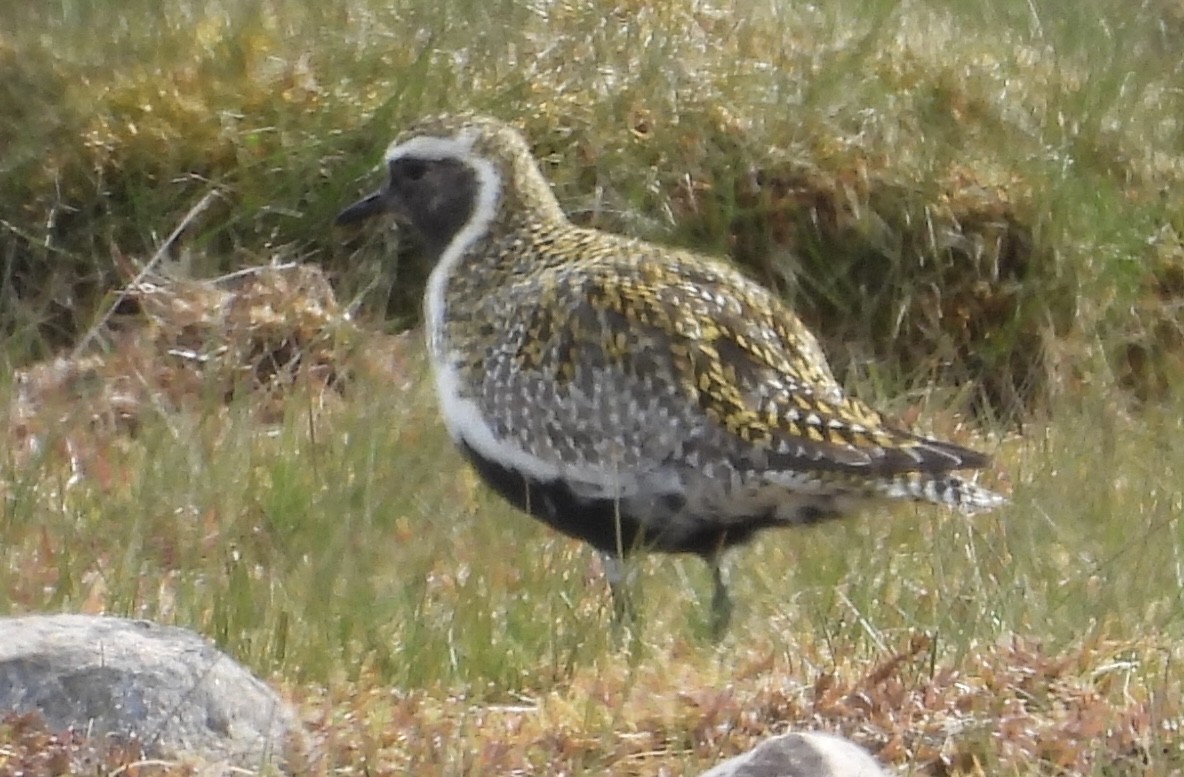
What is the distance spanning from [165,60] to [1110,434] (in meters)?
3.62

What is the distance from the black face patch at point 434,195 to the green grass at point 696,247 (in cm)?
57

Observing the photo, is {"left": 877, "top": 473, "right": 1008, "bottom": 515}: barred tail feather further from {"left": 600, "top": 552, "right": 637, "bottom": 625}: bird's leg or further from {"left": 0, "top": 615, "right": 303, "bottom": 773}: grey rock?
{"left": 0, "top": 615, "right": 303, "bottom": 773}: grey rock

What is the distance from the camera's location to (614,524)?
4863mm

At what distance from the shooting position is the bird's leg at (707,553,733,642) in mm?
4559

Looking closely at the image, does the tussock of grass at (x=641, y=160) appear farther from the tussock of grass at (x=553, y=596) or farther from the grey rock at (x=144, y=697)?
the grey rock at (x=144, y=697)

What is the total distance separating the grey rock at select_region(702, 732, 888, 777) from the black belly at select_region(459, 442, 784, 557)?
5.80 feet

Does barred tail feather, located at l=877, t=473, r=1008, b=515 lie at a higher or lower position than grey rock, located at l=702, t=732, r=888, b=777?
lower

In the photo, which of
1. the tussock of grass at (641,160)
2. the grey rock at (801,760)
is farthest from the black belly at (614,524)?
the tussock of grass at (641,160)

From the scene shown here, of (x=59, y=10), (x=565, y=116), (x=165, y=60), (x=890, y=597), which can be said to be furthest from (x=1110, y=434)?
(x=59, y=10)

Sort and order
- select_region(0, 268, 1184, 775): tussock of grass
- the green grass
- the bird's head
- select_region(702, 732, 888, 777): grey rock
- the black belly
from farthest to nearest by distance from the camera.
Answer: the bird's head → the black belly → the green grass → select_region(0, 268, 1184, 775): tussock of grass → select_region(702, 732, 888, 777): grey rock

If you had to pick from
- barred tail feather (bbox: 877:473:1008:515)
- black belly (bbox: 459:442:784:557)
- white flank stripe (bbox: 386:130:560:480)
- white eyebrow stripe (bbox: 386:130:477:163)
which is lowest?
black belly (bbox: 459:442:784:557)

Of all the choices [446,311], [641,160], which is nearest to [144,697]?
[446,311]

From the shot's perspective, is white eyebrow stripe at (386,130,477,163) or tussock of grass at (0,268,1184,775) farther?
white eyebrow stripe at (386,130,477,163)

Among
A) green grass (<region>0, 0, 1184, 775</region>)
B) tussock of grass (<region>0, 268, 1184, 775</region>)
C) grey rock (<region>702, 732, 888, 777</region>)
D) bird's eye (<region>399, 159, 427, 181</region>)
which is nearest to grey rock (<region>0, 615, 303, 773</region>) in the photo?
tussock of grass (<region>0, 268, 1184, 775</region>)
